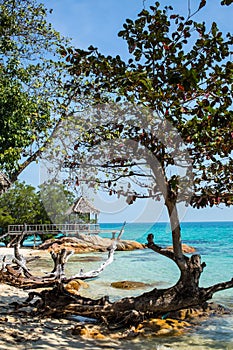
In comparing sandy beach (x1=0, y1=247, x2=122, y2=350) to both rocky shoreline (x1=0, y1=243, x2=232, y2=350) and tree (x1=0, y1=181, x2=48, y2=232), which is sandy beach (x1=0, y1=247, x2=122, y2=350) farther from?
tree (x1=0, y1=181, x2=48, y2=232)

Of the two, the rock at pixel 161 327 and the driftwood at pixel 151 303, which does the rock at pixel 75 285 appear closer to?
the driftwood at pixel 151 303

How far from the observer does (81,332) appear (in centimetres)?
566

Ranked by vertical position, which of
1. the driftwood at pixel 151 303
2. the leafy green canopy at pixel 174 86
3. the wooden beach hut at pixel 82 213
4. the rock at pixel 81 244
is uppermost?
the leafy green canopy at pixel 174 86

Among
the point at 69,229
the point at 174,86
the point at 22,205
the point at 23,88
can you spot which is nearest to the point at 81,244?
the point at 69,229

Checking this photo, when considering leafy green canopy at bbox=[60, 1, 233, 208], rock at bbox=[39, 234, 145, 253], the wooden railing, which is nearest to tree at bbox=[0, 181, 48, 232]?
the wooden railing

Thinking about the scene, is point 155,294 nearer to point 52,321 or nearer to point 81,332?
point 81,332

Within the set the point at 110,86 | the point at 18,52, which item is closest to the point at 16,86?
the point at 18,52

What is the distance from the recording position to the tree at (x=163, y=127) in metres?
4.33

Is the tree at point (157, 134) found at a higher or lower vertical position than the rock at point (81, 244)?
higher

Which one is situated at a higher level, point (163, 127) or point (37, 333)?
point (163, 127)

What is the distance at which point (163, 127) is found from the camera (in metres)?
5.13

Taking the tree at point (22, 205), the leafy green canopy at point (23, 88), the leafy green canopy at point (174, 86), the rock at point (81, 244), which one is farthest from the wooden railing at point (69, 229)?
the leafy green canopy at point (174, 86)

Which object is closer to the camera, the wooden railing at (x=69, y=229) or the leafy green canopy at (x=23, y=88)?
the leafy green canopy at (x=23, y=88)

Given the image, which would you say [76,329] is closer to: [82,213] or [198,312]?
[198,312]
